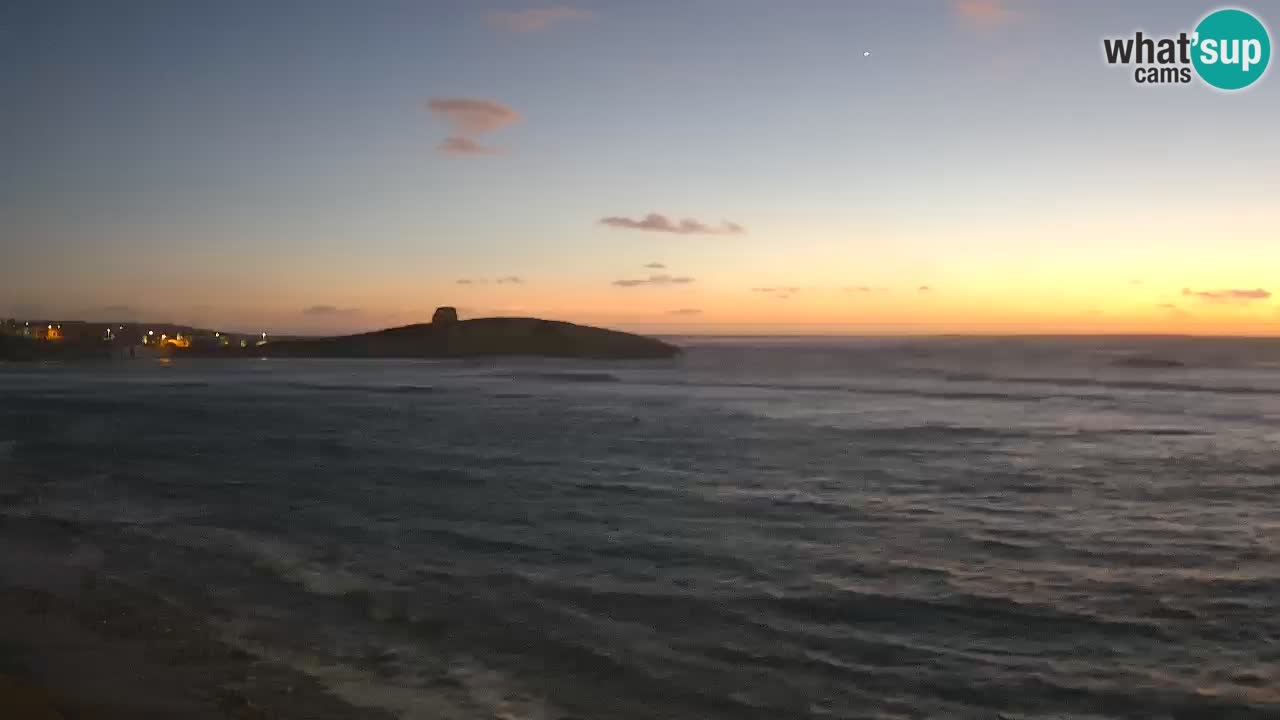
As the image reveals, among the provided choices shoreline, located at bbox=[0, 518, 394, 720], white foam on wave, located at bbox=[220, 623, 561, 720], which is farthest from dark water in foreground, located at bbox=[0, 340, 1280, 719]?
shoreline, located at bbox=[0, 518, 394, 720]

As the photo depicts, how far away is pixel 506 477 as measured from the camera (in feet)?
70.5

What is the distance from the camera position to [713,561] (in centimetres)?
1309

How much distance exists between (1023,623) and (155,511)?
14.8 meters

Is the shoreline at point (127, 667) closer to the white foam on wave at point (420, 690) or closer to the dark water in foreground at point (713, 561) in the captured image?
the white foam on wave at point (420, 690)

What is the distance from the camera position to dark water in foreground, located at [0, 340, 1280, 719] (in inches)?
334

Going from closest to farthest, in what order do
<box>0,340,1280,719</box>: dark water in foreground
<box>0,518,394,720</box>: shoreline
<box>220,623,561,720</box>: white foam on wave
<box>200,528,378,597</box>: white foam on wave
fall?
<box>0,518,394,720</box>: shoreline → <box>220,623,561,720</box>: white foam on wave → <box>0,340,1280,719</box>: dark water in foreground → <box>200,528,378,597</box>: white foam on wave

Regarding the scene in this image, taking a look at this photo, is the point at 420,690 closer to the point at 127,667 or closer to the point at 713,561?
the point at 127,667

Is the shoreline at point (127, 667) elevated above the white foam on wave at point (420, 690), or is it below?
above

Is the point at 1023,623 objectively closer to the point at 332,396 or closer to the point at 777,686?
the point at 777,686

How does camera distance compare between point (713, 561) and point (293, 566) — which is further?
point (713, 561)

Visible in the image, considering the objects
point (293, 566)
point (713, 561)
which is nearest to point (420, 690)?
point (293, 566)

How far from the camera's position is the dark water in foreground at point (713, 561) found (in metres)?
8.48

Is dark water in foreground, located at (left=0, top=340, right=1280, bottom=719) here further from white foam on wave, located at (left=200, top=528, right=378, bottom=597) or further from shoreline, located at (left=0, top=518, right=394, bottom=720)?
shoreline, located at (left=0, top=518, right=394, bottom=720)

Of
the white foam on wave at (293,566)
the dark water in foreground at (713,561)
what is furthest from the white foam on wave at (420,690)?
the white foam on wave at (293,566)
